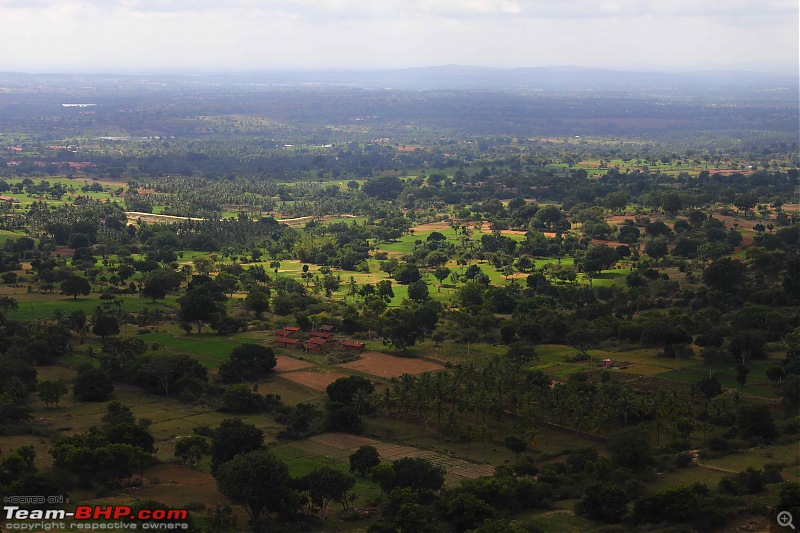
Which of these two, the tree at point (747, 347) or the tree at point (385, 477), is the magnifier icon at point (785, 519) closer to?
the tree at point (385, 477)

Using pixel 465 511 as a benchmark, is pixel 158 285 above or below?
above

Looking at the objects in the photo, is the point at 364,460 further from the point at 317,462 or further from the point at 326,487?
the point at 326,487

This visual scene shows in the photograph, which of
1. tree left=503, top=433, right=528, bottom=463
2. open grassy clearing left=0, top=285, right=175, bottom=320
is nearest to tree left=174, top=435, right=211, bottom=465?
tree left=503, top=433, right=528, bottom=463

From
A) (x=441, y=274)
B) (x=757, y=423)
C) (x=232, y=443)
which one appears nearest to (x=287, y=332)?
(x=441, y=274)

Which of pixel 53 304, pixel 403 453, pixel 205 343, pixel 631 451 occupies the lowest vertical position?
pixel 205 343

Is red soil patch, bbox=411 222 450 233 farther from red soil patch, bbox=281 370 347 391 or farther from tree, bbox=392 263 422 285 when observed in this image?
red soil patch, bbox=281 370 347 391

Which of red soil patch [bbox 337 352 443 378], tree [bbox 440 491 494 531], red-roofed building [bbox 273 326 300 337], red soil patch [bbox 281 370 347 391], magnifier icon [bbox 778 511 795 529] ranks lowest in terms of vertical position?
red soil patch [bbox 281 370 347 391]
